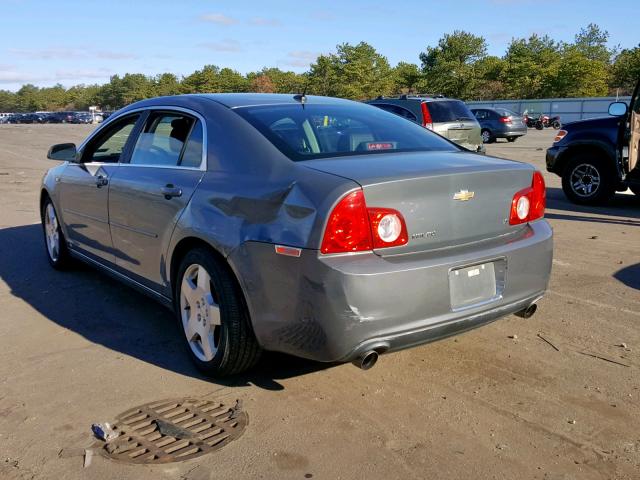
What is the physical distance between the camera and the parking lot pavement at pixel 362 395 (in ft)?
9.37

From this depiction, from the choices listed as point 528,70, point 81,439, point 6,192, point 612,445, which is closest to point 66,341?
point 81,439

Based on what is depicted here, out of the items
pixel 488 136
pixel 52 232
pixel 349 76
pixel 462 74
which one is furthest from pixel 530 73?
pixel 52 232

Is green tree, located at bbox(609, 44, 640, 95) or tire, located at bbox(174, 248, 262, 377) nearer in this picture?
tire, located at bbox(174, 248, 262, 377)

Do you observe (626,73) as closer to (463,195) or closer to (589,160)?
(589,160)

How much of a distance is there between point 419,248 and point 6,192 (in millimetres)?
10832

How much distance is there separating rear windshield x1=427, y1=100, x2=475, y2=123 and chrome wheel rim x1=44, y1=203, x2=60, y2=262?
8.52 metres

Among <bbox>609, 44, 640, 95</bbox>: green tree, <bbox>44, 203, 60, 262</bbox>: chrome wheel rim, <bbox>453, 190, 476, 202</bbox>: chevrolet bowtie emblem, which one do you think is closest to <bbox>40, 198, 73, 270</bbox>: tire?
<bbox>44, 203, 60, 262</bbox>: chrome wheel rim

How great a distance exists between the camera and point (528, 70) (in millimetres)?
68438

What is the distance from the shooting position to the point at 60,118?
8750 cm

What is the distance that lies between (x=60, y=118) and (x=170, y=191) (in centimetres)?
9167

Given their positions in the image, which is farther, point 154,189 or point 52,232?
point 52,232

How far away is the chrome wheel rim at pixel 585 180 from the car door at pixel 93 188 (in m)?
7.36

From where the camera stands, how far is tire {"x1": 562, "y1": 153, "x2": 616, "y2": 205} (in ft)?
Result: 31.9

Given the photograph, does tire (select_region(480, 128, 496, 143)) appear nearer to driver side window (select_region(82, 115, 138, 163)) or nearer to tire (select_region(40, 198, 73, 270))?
tire (select_region(40, 198, 73, 270))
